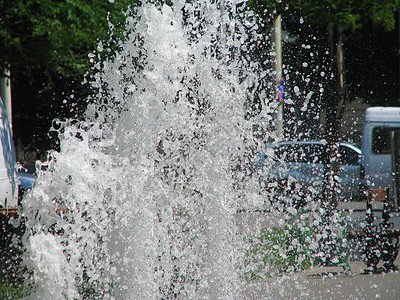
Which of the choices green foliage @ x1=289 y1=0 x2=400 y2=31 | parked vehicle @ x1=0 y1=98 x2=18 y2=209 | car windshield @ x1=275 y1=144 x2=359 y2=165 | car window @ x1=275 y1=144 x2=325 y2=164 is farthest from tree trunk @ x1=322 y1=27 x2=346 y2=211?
car window @ x1=275 y1=144 x2=325 y2=164

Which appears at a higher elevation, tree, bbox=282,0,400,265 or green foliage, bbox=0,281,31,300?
tree, bbox=282,0,400,265

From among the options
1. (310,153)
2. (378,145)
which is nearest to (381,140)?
(378,145)

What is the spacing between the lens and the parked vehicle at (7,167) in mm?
8930

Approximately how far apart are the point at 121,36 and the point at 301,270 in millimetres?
6218

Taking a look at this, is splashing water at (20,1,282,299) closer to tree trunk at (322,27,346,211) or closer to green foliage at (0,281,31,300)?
green foliage at (0,281,31,300)

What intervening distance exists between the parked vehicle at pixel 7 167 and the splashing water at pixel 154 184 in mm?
3260

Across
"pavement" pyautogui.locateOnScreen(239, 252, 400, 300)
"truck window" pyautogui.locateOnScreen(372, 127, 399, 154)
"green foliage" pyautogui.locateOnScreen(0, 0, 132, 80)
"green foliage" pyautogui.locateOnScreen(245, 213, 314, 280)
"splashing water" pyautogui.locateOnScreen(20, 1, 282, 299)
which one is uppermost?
"green foliage" pyautogui.locateOnScreen(0, 0, 132, 80)

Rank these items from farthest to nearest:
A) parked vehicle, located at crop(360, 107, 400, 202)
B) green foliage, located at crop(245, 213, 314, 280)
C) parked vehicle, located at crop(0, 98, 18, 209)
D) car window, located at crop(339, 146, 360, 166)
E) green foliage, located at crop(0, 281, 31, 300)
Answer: car window, located at crop(339, 146, 360, 166) < parked vehicle, located at crop(360, 107, 400, 202) < parked vehicle, located at crop(0, 98, 18, 209) < green foliage, located at crop(245, 213, 314, 280) < green foliage, located at crop(0, 281, 31, 300)

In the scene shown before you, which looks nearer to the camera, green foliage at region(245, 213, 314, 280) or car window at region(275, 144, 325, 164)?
green foliage at region(245, 213, 314, 280)

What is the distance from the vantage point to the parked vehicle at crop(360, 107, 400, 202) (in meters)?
15.2

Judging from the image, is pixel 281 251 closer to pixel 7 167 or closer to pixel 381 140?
pixel 7 167

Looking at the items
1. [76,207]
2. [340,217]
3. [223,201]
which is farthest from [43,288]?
[340,217]

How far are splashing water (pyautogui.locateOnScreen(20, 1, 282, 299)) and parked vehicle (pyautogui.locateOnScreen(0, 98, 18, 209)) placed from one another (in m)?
3.26

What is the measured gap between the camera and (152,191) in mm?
5344
